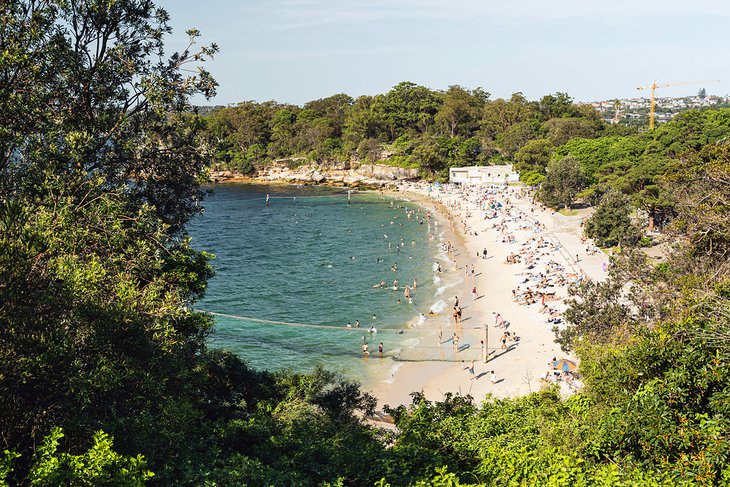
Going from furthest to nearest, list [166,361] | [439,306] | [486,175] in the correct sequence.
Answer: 1. [486,175]
2. [439,306]
3. [166,361]

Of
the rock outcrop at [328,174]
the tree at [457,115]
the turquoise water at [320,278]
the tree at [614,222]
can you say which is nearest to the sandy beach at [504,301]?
the tree at [614,222]

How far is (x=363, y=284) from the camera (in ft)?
126

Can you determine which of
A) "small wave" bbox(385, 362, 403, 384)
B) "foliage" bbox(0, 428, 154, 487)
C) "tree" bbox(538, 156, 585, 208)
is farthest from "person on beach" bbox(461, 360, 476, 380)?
"tree" bbox(538, 156, 585, 208)

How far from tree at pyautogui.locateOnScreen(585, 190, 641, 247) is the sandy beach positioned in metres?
1.53

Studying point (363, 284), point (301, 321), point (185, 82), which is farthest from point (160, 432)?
point (363, 284)

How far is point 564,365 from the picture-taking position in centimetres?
2230

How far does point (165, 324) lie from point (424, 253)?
127ft

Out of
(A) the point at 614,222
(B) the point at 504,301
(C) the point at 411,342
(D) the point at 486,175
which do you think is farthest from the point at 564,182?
(C) the point at 411,342

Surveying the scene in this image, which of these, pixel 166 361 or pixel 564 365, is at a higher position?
pixel 166 361

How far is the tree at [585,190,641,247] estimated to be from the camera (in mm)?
37156

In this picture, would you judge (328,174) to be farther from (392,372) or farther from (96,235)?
(96,235)

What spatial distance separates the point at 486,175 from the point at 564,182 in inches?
948

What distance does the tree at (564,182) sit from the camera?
2125 inches

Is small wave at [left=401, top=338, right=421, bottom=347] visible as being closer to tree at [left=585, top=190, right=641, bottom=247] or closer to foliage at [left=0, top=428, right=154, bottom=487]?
tree at [left=585, top=190, right=641, bottom=247]
